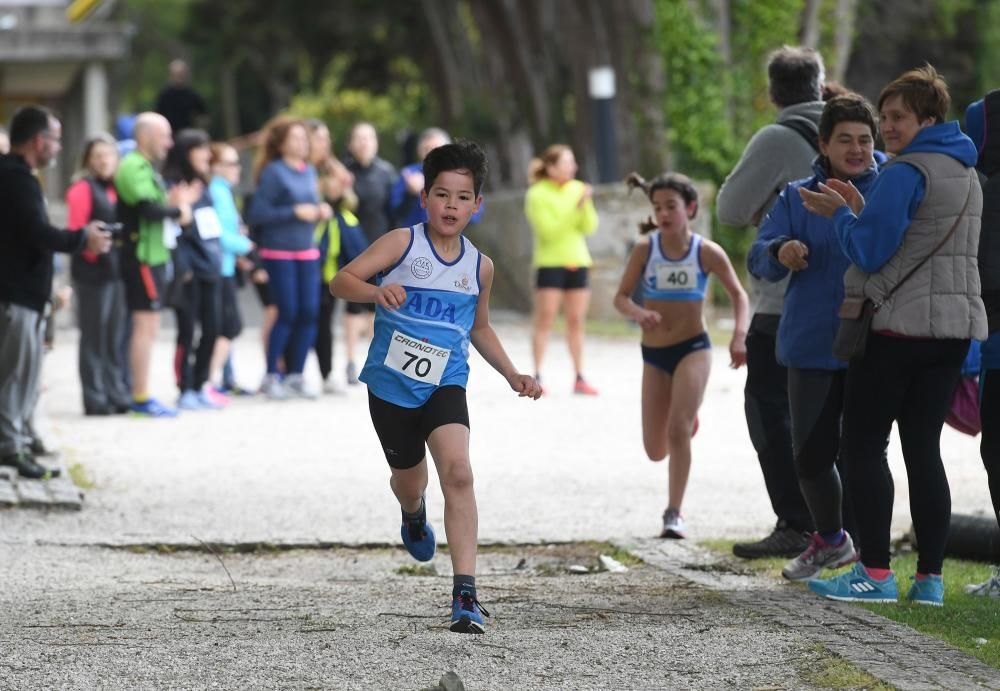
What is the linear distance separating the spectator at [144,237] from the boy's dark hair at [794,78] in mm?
6250

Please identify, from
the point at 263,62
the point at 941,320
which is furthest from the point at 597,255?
the point at 263,62

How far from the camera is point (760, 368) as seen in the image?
7551 mm

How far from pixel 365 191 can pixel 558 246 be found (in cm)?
182

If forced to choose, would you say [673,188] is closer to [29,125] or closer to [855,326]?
[855,326]

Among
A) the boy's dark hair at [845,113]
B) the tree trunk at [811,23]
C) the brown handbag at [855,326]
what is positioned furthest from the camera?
the tree trunk at [811,23]

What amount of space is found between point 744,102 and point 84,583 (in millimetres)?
17545

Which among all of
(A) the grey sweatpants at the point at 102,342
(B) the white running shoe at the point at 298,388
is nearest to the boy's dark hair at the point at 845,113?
(A) the grey sweatpants at the point at 102,342

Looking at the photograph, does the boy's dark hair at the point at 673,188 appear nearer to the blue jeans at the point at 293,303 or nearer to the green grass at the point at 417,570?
the green grass at the point at 417,570

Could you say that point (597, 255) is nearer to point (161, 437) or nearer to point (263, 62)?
point (161, 437)

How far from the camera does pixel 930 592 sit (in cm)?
641

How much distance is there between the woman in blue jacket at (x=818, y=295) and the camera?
22.0 ft

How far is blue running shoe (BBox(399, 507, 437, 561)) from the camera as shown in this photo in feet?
22.6

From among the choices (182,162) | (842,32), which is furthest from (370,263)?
(842,32)

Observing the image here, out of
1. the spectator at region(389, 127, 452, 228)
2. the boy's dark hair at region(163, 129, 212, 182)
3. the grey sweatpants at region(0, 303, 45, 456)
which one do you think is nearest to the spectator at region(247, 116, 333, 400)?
the boy's dark hair at region(163, 129, 212, 182)
